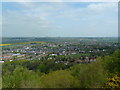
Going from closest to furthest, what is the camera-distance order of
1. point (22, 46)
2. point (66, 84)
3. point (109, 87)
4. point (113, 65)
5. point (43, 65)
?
1. point (109, 87)
2. point (66, 84)
3. point (113, 65)
4. point (43, 65)
5. point (22, 46)

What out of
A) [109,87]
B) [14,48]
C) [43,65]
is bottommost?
[43,65]

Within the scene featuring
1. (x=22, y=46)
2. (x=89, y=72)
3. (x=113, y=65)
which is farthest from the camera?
(x=22, y=46)

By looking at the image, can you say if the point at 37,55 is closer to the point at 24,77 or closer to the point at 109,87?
the point at 24,77

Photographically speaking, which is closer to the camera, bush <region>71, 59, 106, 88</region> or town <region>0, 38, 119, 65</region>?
bush <region>71, 59, 106, 88</region>

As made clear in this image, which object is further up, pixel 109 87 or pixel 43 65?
pixel 109 87

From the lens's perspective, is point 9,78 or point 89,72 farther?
point 9,78

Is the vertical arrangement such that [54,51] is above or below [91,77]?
above

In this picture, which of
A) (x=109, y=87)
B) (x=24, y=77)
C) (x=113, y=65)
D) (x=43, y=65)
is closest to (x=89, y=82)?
(x=109, y=87)

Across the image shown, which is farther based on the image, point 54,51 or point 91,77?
point 54,51

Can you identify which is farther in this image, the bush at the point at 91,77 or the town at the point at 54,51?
the town at the point at 54,51
